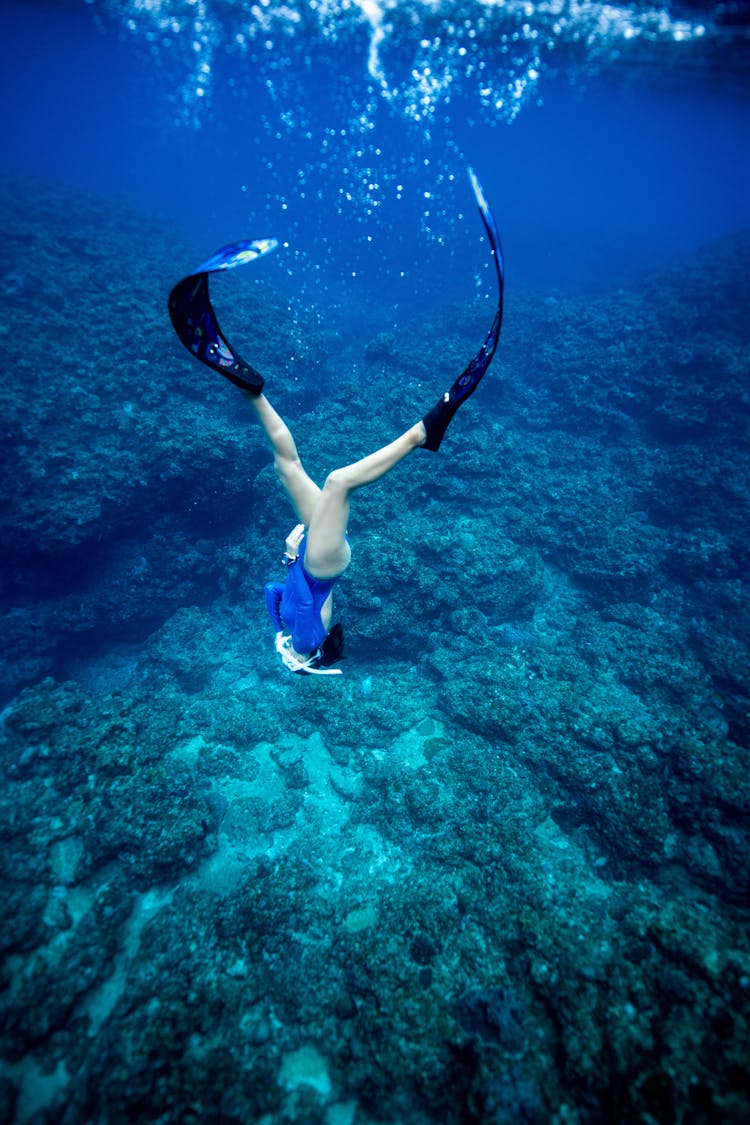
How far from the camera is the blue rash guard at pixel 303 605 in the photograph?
428cm

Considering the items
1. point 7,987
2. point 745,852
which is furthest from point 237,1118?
point 745,852

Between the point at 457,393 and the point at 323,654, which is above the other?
the point at 457,393

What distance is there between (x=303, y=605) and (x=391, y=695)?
4189mm

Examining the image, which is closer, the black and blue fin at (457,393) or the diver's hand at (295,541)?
the black and blue fin at (457,393)

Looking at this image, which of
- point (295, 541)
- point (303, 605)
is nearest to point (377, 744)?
point (303, 605)

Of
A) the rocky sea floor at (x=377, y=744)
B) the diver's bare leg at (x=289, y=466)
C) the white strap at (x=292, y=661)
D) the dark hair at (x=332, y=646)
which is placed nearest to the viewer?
the rocky sea floor at (x=377, y=744)

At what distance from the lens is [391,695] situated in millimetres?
7891

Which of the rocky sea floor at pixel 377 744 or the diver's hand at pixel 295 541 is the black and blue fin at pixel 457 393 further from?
the rocky sea floor at pixel 377 744

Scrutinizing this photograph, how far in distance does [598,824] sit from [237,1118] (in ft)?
15.2

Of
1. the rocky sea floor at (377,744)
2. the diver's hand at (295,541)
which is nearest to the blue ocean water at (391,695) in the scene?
the rocky sea floor at (377,744)

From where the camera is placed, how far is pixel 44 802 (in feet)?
17.6

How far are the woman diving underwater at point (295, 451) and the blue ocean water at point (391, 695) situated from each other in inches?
120

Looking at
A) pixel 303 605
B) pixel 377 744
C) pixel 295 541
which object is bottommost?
pixel 377 744

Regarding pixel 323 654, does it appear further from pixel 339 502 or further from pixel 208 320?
pixel 208 320
